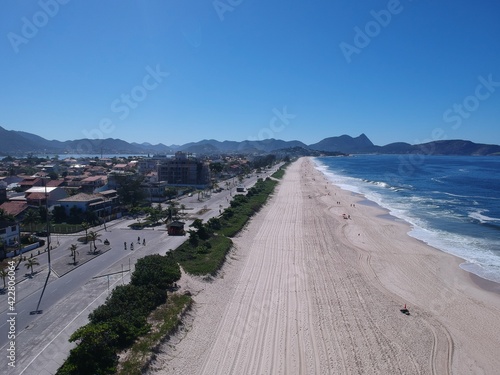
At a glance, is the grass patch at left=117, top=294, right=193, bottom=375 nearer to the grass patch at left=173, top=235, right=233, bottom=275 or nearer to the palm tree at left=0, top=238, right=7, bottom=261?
the grass patch at left=173, top=235, right=233, bottom=275

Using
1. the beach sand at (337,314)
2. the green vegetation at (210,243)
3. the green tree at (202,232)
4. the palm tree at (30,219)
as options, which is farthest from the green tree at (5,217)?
the beach sand at (337,314)

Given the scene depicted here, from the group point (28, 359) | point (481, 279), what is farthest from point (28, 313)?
point (481, 279)

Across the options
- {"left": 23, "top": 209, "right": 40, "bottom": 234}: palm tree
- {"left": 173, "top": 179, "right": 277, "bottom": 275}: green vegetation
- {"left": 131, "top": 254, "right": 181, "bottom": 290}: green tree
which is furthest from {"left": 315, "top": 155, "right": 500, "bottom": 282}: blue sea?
{"left": 23, "top": 209, "right": 40, "bottom": 234}: palm tree

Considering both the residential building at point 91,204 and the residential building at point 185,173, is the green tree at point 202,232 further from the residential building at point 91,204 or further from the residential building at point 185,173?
the residential building at point 185,173

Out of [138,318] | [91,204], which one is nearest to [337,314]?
[138,318]

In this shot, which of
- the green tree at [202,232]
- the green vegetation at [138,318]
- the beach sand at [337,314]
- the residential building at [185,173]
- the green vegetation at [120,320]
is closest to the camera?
the green vegetation at [120,320]

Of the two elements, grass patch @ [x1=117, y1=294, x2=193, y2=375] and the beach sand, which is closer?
grass patch @ [x1=117, y1=294, x2=193, y2=375]

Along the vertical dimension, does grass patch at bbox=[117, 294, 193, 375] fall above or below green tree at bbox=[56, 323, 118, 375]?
below
